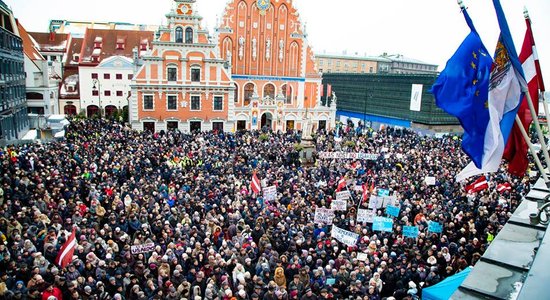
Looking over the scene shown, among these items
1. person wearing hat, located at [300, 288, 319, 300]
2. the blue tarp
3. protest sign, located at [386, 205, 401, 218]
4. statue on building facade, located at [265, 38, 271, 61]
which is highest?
statue on building facade, located at [265, 38, 271, 61]

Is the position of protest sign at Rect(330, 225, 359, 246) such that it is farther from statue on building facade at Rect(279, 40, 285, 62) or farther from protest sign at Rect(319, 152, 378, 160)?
statue on building facade at Rect(279, 40, 285, 62)

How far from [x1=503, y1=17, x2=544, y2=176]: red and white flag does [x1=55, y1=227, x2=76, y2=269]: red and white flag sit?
9.68m

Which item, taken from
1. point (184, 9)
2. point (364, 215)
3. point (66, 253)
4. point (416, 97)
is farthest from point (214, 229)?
point (416, 97)

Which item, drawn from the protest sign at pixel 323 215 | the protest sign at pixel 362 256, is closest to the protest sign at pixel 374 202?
the protest sign at pixel 323 215

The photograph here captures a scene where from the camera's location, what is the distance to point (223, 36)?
44.2 m

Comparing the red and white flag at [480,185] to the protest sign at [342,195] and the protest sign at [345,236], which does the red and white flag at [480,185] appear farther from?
the protest sign at [345,236]

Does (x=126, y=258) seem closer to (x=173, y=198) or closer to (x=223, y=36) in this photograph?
(x=173, y=198)

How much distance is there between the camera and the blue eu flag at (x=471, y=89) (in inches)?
219

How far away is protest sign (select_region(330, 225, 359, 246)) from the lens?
40.3 feet

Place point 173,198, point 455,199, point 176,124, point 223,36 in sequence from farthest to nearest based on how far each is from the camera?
point 223,36 → point 176,124 → point 455,199 → point 173,198

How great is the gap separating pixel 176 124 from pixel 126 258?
101 feet

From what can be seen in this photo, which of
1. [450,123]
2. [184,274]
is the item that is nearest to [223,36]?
[450,123]

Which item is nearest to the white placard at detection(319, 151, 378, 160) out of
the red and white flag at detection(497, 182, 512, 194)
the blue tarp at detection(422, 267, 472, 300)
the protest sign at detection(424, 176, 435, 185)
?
the protest sign at detection(424, 176, 435, 185)

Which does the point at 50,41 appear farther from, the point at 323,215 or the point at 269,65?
the point at 323,215
